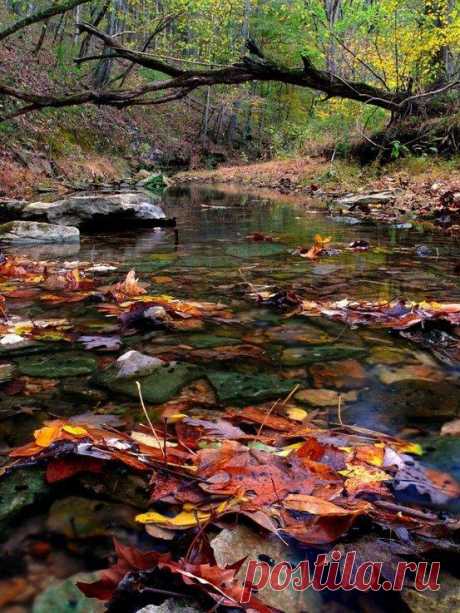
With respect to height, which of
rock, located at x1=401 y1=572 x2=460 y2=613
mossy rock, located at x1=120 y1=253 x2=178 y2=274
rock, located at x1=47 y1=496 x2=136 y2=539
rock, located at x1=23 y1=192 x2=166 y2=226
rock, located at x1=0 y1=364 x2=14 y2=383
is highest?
rock, located at x1=23 y1=192 x2=166 y2=226

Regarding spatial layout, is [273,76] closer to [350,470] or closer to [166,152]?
[350,470]

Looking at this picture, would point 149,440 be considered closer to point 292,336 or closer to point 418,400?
point 418,400

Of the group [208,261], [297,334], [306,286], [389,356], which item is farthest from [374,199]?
[389,356]

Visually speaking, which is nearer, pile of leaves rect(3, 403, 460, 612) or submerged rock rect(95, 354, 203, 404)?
pile of leaves rect(3, 403, 460, 612)

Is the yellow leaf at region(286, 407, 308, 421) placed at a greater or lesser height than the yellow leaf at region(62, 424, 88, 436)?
lesser

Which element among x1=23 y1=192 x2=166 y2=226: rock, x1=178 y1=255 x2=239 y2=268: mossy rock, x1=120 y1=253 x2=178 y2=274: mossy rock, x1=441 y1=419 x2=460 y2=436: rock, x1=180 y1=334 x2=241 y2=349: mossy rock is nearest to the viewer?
x1=441 y1=419 x2=460 y2=436: rock

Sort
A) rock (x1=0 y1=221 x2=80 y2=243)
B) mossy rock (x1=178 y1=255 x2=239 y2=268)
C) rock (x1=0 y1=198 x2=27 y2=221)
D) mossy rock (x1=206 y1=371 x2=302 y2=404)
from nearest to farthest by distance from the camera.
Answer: mossy rock (x1=206 y1=371 x2=302 y2=404), mossy rock (x1=178 y1=255 x2=239 y2=268), rock (x1=0 y1=221 x2=80 y2=243), rock (x1=0 y1=198 x2=27 y2=221)

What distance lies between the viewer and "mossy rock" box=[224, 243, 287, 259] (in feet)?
15.7

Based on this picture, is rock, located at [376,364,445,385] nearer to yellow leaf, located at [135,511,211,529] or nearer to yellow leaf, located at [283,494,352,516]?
yellow leaf, located at [283,494,352,516]

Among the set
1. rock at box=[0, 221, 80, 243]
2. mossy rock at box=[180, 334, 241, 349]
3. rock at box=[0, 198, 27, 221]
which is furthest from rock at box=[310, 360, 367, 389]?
rock at box=[0, 198, 27, 221]

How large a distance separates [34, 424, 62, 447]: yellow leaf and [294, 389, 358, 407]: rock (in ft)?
2.52

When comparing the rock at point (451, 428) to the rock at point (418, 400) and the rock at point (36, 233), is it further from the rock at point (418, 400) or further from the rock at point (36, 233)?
the rock at point (36, 233)

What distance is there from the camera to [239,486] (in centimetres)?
114

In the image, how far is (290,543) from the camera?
102cm
